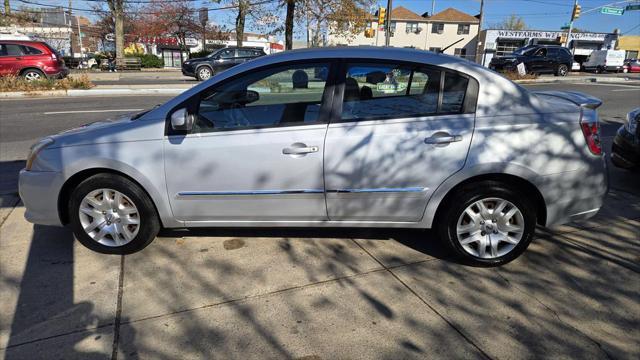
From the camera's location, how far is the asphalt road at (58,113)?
312 inches

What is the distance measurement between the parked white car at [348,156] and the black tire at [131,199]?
1 centimetres

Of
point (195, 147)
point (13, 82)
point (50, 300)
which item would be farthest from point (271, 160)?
point (13, 82)

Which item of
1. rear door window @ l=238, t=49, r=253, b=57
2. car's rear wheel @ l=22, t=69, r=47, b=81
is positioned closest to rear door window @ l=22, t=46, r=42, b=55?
car's rear wheel @ l=22, t=69, r=47, b=81

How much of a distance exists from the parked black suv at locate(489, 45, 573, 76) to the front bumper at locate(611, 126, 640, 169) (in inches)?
877

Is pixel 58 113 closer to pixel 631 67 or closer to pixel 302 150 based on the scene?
pixel 302 150

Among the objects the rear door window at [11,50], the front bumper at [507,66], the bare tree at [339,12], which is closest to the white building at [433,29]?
the front bumper at [507,66]

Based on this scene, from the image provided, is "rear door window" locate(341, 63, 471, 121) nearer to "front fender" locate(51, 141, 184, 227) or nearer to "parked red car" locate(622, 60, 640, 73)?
"front fender" locate(51, 141, 184, 227)

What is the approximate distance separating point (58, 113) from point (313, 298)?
34.0ft

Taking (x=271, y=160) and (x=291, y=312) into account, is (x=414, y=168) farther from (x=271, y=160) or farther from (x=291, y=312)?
(x=291, y=312)

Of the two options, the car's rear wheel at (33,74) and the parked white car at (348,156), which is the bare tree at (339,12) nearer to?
the car's rear wheel at (33,74)

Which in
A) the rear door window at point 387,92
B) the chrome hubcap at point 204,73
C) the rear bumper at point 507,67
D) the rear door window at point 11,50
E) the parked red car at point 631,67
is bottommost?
the rear door window at point 387,92

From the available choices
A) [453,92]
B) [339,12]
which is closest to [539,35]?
[339,12]

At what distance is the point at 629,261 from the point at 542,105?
4.78 ft

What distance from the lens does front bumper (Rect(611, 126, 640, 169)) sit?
5097 mm
